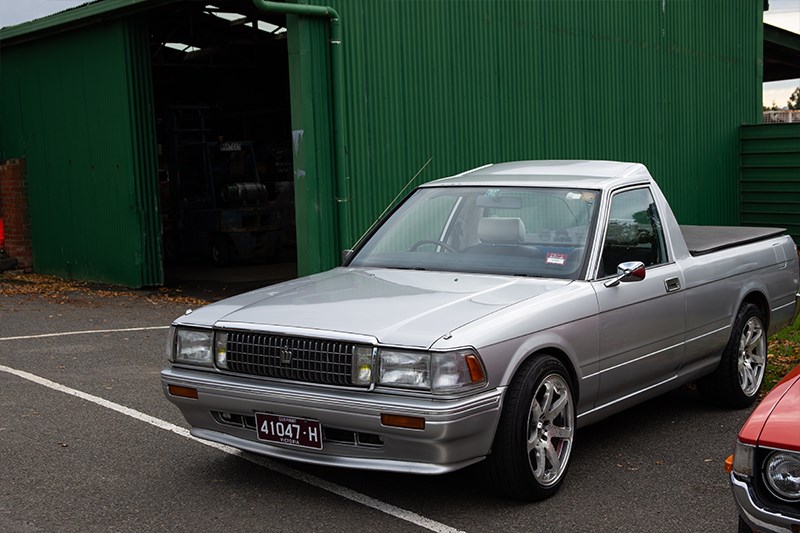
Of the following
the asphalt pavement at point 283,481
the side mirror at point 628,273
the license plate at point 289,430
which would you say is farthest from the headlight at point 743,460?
the side mirror at point 628,273

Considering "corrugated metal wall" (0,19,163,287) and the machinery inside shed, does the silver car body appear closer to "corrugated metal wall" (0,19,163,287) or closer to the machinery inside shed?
"corrugated metal wall" (0,19,163,287)

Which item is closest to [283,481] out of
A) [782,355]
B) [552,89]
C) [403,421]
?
[403,421]

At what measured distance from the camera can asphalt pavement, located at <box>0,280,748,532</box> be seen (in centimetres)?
471

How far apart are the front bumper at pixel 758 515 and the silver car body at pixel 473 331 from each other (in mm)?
1281

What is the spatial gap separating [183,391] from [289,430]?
2.29 feet

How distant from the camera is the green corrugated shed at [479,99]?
12078 millimetres

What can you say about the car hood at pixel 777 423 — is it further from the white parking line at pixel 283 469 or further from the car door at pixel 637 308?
the car door at pixel 637 308

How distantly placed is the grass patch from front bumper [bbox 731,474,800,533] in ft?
14.0

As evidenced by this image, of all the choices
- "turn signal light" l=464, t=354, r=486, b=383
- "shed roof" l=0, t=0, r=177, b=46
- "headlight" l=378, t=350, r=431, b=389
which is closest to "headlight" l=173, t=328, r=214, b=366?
"headlight" l=378, t=350, r=431, b=389

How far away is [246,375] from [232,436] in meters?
0.34

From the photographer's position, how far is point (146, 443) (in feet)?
19.7

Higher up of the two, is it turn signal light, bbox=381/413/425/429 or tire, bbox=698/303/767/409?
turn signal light, bbox=381/413/425/429

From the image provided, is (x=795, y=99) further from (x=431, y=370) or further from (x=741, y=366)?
(x=431, y=370)

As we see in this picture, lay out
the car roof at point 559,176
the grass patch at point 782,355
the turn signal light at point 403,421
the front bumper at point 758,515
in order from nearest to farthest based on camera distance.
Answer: the front bumper at point 758,515
the turn signal light at point 403,421
the car roof at point 559,176
the grass patch at point 782,355
